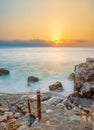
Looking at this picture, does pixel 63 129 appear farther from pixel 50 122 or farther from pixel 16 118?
pixel 16 118

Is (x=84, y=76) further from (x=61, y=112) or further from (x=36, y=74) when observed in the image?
(x=36, y=74)

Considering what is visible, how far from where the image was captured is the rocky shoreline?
30.0ft

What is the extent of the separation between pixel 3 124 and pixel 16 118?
1.36m

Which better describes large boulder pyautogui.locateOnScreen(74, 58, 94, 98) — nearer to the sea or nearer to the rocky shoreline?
the rocky shoreline

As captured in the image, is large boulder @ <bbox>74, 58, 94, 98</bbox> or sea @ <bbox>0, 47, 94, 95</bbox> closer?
large boulder @ <bbox>74, 58, 94, 98</bbox>

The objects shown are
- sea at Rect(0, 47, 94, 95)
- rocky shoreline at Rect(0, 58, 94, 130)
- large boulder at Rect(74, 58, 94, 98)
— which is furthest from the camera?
sea at Rect(0, 47, 94, 95)

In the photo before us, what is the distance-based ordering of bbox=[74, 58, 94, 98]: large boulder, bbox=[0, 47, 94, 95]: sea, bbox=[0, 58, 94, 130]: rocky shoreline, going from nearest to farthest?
bbox=[0, 58, 94, 130]: rocky shoreline, bbox=[74, 58, 94, 98]: large boulder, bbox=[0, 47, 94, 95]: sea

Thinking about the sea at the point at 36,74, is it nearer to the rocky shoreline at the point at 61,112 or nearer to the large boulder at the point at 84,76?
the large boulder at the point at 84,76

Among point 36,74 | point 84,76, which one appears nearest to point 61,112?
point 84,76

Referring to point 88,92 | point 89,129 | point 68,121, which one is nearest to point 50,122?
point 68,121

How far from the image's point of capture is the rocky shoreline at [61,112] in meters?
9.14

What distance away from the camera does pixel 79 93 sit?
17.5 metres

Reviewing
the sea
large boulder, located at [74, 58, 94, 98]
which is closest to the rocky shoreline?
large boulder, located at [74, 58, 94, 98]

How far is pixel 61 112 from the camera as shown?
37.6ft
